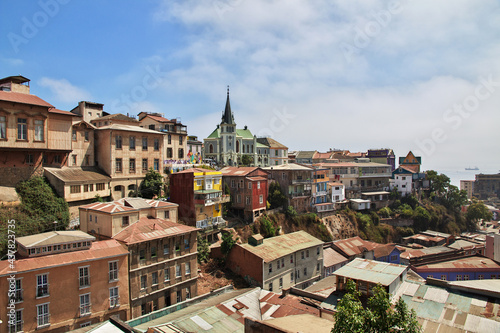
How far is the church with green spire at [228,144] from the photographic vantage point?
71562 mm

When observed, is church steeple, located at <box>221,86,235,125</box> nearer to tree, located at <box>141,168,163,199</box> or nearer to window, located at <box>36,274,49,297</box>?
tree, located at <box>141,168,163,199</box>

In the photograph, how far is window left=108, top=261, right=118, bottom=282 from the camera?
2469 centimetres

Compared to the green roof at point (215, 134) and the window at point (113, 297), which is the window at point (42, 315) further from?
the green roof at point (215, 134)

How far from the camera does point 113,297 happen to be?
24.7 meters

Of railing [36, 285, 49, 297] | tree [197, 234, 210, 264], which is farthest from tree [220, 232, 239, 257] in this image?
railing [36, 285, 49, 297]

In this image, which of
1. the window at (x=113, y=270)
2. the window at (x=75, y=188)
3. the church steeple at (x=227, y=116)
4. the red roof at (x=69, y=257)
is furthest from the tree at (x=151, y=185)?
the church steeple at (x=227, y=116)

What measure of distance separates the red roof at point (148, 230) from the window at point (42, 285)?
5.94 m

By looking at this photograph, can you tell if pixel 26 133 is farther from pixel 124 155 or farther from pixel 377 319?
pixel 377 319

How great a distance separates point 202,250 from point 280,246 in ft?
28.5

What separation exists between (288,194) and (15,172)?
35683 mm

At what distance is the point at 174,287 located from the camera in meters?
29.1

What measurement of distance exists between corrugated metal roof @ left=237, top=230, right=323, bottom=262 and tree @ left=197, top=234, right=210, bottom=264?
383 centimetres

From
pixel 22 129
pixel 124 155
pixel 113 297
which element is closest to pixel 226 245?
pixel 113 297

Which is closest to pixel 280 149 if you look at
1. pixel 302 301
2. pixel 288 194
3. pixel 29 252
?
pixel 288 194
